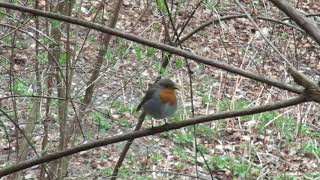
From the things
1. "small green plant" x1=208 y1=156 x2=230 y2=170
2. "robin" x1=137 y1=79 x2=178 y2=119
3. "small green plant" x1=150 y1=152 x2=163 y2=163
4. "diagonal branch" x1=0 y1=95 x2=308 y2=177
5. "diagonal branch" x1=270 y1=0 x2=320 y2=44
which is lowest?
"small green plant" x1=208 y1=156 x2=230 y2=170

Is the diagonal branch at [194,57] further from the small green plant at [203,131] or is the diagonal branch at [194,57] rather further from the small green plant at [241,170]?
the small green plant at [203,131]

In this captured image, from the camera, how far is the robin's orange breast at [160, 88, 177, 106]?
95.7 inches

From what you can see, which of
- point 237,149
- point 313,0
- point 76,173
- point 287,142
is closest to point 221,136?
point 237,149

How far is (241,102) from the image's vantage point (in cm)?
621

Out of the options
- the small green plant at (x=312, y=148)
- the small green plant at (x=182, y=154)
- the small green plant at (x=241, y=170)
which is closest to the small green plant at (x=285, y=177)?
the small green plant at (x=241, y=170)

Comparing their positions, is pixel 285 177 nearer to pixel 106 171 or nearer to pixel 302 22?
pixel 106 171

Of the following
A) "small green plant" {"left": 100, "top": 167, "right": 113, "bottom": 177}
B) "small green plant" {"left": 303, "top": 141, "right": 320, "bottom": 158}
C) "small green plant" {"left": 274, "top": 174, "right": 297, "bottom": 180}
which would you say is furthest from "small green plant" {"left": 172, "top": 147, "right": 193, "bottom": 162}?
"small green plant" {"left": 303, "top": 141, "right": 320, "bottom": 158}

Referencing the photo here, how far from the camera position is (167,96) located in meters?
2.44

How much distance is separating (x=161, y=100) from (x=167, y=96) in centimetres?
3

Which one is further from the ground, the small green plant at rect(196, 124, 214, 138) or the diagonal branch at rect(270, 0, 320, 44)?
the diagonal branch at rect(270, 0, 320, 44)

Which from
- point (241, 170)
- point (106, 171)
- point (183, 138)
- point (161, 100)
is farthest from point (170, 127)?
point (183, 138)

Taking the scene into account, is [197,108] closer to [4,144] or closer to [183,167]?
[183,167]

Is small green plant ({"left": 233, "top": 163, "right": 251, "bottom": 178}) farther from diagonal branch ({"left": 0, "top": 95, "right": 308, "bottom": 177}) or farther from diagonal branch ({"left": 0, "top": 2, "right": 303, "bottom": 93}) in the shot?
diagonal branch ({"left": 0, "top": 2, "right": 303, "bottom": 93})

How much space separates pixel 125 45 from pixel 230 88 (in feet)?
9.49
